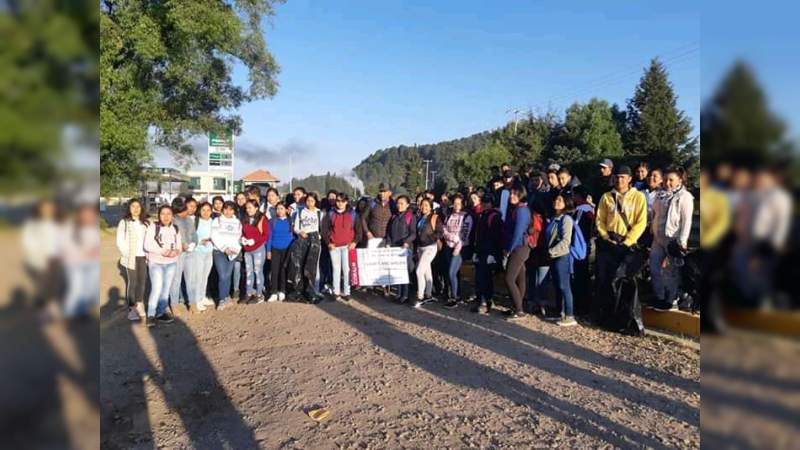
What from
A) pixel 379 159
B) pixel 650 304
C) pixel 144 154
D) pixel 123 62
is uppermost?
pixel 379 159

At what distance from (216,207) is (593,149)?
32955mm

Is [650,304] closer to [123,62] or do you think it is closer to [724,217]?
[724,217]

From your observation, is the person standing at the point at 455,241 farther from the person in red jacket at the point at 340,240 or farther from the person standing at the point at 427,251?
the person in red jacket at the point at 340,240

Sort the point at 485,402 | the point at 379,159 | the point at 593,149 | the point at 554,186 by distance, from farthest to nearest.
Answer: the point at 379,159, the point at 593,149, the point at 554,186, the point at 485,402

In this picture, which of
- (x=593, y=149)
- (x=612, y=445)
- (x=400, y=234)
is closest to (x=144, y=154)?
(x=400, y=234)

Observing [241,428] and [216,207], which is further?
[216,207]

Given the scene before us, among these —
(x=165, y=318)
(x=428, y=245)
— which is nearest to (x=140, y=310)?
(x=165, y=318)

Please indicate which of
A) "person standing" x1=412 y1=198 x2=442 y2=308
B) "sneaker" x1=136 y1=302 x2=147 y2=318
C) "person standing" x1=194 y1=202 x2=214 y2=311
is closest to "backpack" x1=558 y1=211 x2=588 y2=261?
"person standing" x1=412 y1=198 x2=442 y2=308

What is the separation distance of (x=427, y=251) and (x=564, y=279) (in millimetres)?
2344

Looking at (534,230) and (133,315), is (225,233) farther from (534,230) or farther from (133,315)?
(534,230)

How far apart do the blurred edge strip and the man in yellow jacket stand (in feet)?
18.4

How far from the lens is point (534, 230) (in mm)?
7074

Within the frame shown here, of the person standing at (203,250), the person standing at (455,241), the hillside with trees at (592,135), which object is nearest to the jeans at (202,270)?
the person standing at (203,250)

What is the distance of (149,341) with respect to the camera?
616cm
